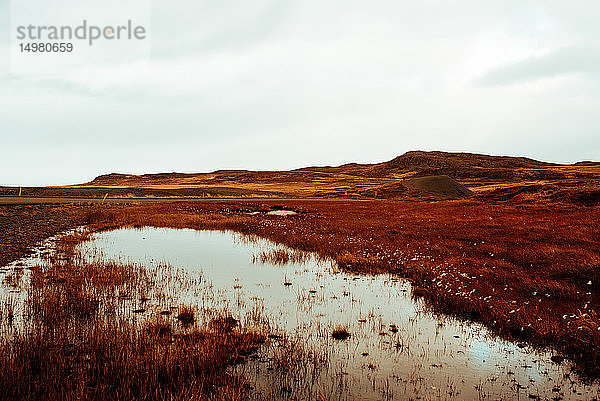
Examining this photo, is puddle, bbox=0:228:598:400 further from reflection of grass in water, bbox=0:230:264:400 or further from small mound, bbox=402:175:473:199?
small mound, bbox=402:175:473:199

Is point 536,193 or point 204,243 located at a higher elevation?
point 536,193

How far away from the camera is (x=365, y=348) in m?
7.29

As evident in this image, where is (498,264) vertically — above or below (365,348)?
above

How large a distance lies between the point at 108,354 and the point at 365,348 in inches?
188

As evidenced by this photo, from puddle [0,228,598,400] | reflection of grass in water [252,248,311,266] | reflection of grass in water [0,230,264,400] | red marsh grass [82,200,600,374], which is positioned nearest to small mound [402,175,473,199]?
red marsh grass [82,200,600,374]

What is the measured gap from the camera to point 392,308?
990cm

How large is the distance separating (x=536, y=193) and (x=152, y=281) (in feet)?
159

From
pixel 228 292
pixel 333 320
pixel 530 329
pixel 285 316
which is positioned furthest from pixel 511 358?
pixel 228 292

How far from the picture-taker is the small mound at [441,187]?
77.8 m

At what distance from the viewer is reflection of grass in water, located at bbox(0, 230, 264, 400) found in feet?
17.3

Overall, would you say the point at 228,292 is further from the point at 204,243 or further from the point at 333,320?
the point at 204,243

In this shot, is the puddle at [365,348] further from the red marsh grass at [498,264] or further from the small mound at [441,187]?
the small mound at [441,187]

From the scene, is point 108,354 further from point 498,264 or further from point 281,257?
point 498,264

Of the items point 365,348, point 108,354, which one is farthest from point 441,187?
point 108,354
